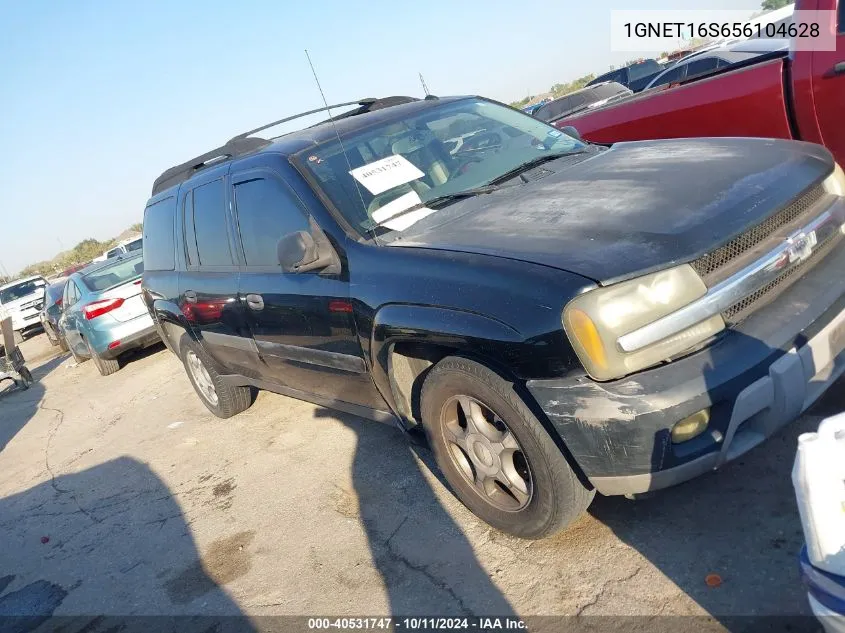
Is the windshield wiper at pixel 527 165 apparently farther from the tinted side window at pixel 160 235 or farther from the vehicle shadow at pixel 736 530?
the tinted side window at pixel 160 235

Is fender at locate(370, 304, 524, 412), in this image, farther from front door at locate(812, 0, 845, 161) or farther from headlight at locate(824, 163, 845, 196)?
front door at locate(812, 0, 845, 161)

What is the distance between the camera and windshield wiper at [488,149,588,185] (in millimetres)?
3576

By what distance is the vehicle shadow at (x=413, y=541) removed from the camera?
2.71 m

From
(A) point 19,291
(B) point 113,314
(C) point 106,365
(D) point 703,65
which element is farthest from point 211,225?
(A) point 19,291

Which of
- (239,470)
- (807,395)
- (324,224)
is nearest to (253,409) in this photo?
(239,470)

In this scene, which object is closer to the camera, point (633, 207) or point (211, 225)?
point (633, 207)

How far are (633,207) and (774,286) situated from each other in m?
0.61

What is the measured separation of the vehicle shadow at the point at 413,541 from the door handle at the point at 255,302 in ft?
3.65

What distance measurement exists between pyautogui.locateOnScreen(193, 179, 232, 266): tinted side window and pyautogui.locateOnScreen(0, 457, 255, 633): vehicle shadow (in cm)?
166

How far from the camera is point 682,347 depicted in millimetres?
2340

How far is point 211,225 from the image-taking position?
4.57 m

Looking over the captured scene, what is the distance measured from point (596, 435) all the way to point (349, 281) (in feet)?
4.67

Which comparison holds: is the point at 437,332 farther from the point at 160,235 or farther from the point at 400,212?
the point at 160,235

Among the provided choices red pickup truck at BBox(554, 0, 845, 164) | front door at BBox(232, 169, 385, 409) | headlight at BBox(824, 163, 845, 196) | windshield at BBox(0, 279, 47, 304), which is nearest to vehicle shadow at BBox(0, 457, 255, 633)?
front door at BBox(232, 169, 385, 409)
